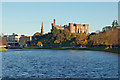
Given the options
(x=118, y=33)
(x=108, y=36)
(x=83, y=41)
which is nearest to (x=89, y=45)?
(x=83, y=41)

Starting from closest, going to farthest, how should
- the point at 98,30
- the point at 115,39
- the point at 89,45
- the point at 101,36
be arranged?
the point at 115,39 < the point at 101,36 < the point at 98,30 < the point at 89,45

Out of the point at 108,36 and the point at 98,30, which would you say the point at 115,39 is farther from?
the point at 98,30

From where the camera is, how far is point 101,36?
468ft

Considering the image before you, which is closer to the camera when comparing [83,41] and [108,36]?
[108,36]

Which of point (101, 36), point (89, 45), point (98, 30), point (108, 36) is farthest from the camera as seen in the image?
point (89, 45)

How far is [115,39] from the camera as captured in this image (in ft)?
372

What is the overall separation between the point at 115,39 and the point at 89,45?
73.7 metres

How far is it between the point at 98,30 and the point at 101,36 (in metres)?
26.6

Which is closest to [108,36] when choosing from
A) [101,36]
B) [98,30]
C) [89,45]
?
[101,36]

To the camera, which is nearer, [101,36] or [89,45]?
[101,36]

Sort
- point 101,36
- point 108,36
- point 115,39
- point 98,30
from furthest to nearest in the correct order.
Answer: point 98,30 → point 101,36 → point 108,36 → point 115,39

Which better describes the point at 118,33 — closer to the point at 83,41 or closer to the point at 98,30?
the point at 98,30

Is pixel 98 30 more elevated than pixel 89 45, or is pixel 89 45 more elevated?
pixel 98 30

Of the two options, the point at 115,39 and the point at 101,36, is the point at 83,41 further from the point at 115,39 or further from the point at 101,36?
the point at 115,39
